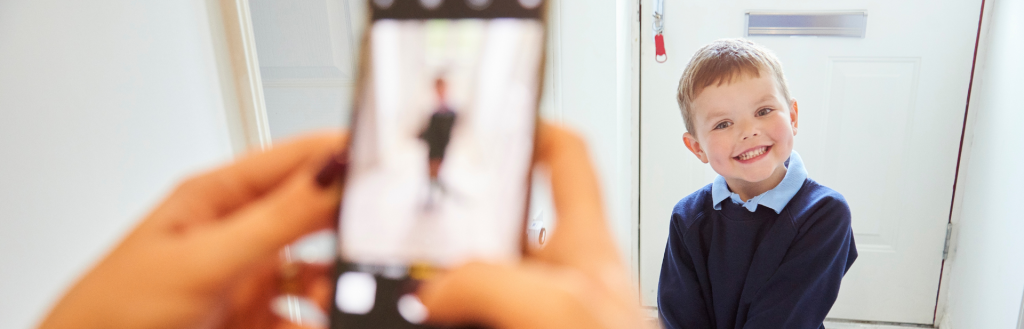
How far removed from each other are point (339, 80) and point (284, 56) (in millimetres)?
27

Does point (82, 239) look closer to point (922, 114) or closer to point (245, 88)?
point (245, 88)

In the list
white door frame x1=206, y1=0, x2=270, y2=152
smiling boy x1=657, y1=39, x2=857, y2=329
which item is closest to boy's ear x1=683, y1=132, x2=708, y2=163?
smiling boy x1=657, y1=39, x2=857, y2=329

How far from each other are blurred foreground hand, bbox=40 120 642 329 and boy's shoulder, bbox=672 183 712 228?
63 centimetres

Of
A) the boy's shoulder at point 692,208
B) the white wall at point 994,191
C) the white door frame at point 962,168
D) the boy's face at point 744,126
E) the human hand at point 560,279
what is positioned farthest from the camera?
the white door frame at point 962,168

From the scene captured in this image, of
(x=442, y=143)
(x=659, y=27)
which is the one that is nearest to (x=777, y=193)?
(x=659, y=27)

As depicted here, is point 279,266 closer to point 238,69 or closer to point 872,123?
point 238,69

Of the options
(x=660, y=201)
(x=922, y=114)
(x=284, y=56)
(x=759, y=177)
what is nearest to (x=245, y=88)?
(x=284, y=56)

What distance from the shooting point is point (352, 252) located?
0.38 feet

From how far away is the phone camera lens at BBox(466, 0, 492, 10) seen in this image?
0.12m

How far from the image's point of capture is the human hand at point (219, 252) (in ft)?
0.35

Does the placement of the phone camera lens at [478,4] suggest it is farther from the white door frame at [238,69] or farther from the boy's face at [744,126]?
the boy's face at [744,126]

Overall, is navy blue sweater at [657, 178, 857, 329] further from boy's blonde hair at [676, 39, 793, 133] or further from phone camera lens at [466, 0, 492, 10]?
phone camera lens at [466, 0, 492, 10]

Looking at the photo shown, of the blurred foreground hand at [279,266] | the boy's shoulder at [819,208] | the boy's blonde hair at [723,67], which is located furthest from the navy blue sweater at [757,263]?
the blurred foreground hand at [279,266]

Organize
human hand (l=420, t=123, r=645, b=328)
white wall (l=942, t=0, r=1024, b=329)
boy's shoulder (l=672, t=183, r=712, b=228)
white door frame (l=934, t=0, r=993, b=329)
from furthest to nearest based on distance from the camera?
white door frame (l=934, t=0, r=993, b=329) < white wall (l=942, t=0, r=1024, b=329) < boy's shoulder (l=672, t=183, r=712, b=228) < human hand (l=420, t=123, r=645, b=328)
